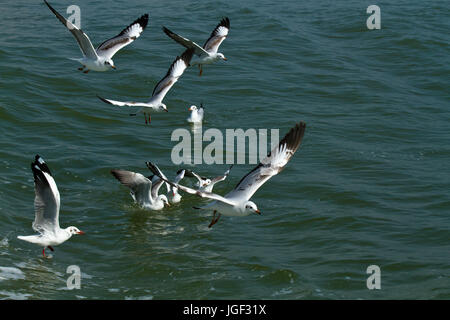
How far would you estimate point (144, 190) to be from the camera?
57.5 feet

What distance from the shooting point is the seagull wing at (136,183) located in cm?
1698

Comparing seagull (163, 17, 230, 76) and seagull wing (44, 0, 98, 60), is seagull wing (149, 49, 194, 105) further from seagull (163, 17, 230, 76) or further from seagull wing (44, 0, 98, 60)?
seagull wing (44, 0, 98, 60)

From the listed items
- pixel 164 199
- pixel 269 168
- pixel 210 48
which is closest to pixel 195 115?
pixel 210 48

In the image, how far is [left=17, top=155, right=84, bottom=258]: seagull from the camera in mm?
13531

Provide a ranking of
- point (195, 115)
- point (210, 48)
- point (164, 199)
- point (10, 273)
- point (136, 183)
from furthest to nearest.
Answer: point (195, 115) → point (210, 48) → point (164, 199) → point (136, 183) → point (10, 273)

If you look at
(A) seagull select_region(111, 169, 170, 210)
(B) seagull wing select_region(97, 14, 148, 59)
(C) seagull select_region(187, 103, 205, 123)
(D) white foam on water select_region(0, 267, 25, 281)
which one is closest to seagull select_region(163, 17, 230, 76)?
(B) seagull wing select_region(97, 14, 148, 59)

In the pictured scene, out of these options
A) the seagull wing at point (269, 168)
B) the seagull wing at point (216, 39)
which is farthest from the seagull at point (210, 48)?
the seagull wing at point (269, 168)

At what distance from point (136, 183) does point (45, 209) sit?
3.46 m

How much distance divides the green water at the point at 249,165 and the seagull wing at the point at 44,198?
1035 mm

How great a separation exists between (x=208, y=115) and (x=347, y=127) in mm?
4300

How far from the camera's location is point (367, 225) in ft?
58.0

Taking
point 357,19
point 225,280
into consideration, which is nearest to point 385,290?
point 225,280

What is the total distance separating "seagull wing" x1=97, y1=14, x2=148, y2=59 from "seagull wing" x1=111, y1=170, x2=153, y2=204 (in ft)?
10.9

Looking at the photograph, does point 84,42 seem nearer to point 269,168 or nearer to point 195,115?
point 269,168
